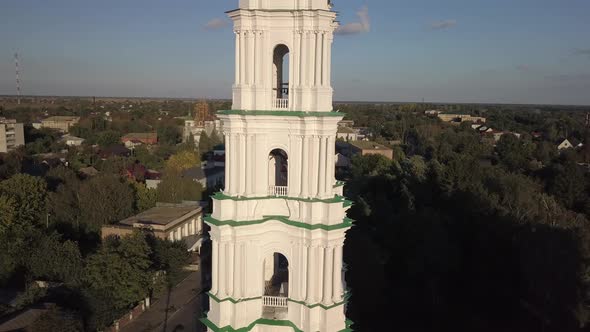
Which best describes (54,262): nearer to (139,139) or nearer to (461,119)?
(139,139)

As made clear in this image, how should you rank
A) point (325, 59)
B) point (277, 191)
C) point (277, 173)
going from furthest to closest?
point (277, 173)
point (277, 191)
point (325, 59)

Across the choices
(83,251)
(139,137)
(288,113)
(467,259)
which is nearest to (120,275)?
(83,251)

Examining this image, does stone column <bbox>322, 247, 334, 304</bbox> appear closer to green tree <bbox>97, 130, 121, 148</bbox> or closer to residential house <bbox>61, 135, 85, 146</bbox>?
green tree <bbox>97, 130, 121, 148</bbox>

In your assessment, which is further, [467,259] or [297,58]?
[467,259]

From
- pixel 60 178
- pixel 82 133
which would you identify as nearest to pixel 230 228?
pixel 60 178

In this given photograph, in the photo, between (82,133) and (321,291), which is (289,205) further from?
(82,133)

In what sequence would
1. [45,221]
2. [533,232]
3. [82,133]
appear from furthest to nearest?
[82,133], [45,221], [533,232]
